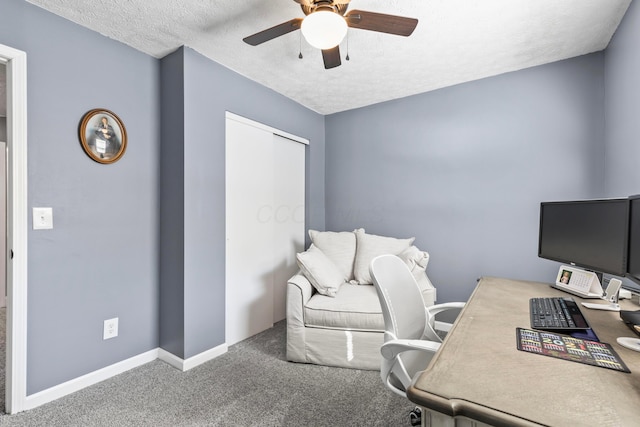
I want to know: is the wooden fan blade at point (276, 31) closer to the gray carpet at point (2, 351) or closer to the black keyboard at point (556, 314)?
the black keyboard at point (556, 314)

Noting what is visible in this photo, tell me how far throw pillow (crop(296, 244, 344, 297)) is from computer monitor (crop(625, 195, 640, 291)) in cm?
176

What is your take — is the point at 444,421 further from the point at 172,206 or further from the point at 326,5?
the point at 172,206

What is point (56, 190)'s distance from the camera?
1.89m

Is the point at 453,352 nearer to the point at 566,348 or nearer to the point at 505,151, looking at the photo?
the point at 566,348

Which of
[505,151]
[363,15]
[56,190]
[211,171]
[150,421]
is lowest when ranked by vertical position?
[150,421]

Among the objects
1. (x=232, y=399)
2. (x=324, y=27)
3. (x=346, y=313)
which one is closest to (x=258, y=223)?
(x=346, y=313)

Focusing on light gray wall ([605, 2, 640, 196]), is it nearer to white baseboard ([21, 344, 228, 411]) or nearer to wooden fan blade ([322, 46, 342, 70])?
wooden fan blade ([322, 46, 342, 70])

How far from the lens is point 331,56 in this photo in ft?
5.99

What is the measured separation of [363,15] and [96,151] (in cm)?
194

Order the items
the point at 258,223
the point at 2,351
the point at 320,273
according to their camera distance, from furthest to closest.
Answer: the point at 258,223, the point at 320,273, the point at 2,351

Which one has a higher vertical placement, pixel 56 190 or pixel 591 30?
pixel 591 30

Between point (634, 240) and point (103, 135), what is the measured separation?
10.00ft

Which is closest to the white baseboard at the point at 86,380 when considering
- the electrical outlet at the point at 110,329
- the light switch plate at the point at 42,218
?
the electrical outlet at the point at 110,329

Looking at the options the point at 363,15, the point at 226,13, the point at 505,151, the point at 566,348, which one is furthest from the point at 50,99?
the point at 505,151
